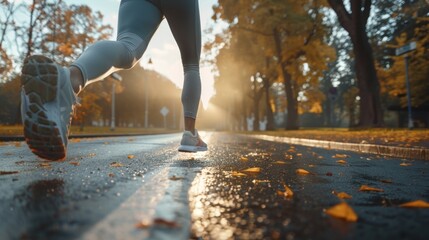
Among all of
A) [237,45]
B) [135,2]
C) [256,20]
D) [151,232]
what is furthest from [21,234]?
[237,45]

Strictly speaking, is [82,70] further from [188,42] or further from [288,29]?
[288,29]

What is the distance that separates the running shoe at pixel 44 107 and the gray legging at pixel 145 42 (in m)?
0.35

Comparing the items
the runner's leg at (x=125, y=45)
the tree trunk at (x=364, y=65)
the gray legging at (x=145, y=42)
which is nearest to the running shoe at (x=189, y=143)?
the gray legging at (x=145, y=42)

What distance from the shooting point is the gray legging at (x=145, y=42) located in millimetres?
2553

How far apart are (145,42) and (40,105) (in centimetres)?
138

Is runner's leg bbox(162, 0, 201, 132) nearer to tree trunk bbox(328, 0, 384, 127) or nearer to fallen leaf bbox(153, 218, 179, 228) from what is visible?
fallen leaf bbox(153, 218, 179, 228)

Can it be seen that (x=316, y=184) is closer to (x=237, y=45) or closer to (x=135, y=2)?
(x=135, y=2)

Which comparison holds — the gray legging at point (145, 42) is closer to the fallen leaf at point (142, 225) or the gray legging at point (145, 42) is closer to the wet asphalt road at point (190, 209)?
the wet asphalt road at point (190, 209)

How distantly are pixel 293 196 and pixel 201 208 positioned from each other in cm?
53

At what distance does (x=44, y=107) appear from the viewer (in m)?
1.99

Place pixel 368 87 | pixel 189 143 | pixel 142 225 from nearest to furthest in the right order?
1. pixel 142 225
2. pixel 189 143
3. pixel 368 87

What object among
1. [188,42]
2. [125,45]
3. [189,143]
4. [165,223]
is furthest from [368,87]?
[165,223]

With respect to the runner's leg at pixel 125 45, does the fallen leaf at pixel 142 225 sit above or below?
below

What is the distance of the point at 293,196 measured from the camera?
66.1 inches
